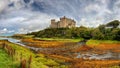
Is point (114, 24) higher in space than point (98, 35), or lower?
higher

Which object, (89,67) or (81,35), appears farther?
(81,35)

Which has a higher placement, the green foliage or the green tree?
the green foliage

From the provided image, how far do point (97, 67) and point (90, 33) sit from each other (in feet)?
351

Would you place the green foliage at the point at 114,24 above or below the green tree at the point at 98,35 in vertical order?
above

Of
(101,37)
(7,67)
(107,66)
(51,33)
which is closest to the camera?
(7,67)

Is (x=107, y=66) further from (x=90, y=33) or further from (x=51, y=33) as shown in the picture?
(x=51, y=33)

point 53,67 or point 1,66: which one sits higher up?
point 1,66

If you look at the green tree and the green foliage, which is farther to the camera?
the green foliage

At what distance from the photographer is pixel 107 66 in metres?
35.8

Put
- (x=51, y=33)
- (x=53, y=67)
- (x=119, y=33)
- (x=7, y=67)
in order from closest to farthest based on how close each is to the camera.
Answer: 1. (x=7, y=67)
2. (x=53, y=67)
3. (x=119, y=33)
4. (x=51, y=33)

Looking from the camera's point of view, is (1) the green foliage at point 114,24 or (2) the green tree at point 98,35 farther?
(1) the green foliage at point 114,24

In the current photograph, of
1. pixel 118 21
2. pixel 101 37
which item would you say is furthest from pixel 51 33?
pixel 101 37

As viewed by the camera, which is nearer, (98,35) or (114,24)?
(98,35)

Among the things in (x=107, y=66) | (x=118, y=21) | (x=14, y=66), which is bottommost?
(x=107, y=66)
